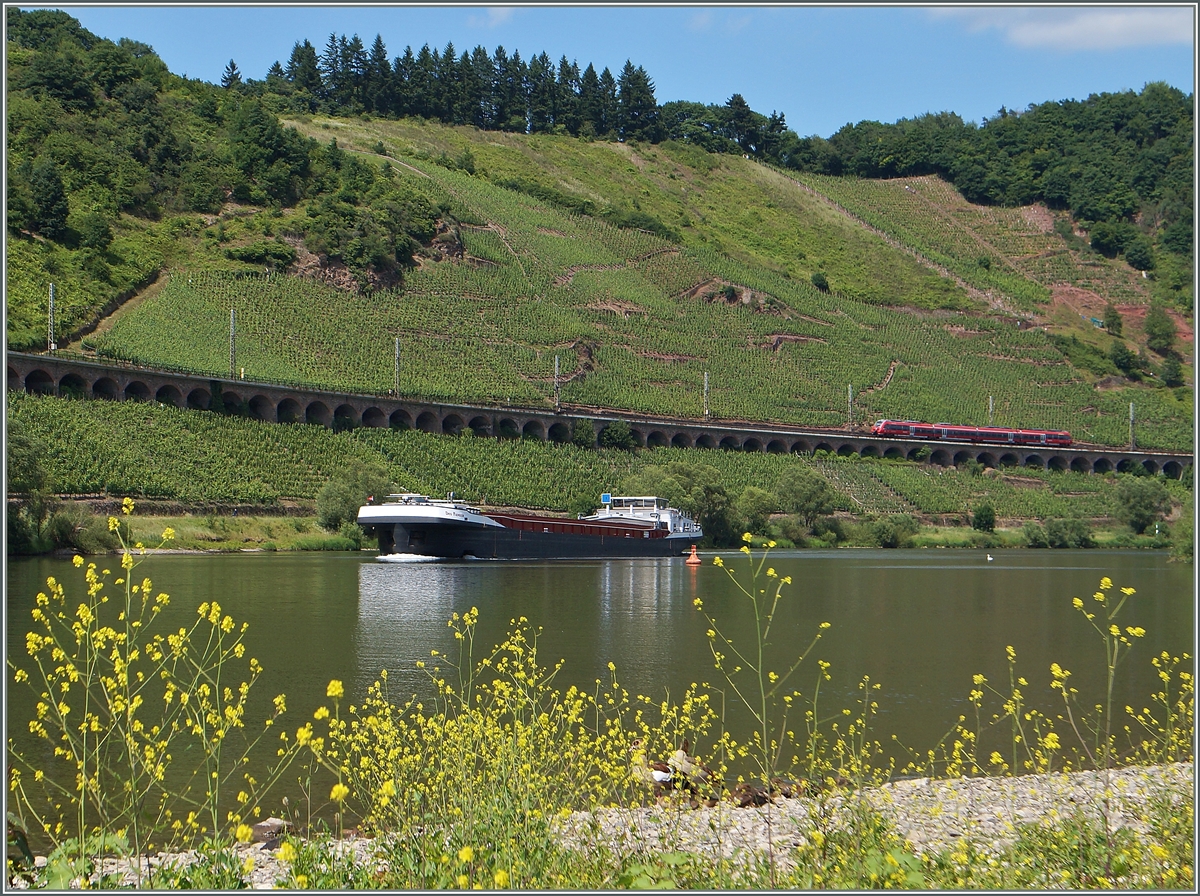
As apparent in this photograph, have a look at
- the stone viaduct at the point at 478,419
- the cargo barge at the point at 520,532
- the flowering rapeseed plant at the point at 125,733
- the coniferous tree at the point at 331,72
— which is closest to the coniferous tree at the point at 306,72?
the coniferous tree at the point at 331,72

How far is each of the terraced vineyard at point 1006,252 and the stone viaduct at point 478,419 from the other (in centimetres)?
5182

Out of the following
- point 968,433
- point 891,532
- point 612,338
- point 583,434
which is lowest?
point 891,532

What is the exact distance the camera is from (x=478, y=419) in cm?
9431

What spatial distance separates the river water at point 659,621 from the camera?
20672 mm

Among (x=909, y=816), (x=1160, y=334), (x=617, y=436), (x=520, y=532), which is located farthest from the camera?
(x=1160, y=334)

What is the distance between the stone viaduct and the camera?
238 ft

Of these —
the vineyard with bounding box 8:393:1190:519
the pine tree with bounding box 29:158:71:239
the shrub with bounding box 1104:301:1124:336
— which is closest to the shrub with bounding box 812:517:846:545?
the vineyard with bounding box 8:393:1190:519

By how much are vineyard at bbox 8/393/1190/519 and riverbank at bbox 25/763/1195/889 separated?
2151 inches

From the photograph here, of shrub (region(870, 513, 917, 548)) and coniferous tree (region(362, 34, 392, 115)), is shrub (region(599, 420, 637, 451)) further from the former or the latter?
coniferous tree (region(362, 34, 392, 115))

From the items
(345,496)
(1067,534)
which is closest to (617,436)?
(345,496)

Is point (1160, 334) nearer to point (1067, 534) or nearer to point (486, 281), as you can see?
point (1067, 534)

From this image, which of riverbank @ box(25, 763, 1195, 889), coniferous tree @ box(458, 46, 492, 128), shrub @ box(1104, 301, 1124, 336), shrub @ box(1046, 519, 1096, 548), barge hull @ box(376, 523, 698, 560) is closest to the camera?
riverbank @ box(25, 763, 1195, 889)

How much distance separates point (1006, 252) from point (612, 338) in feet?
318

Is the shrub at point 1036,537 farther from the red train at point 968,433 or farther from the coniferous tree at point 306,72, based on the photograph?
the coniferous tree at point 306,72
